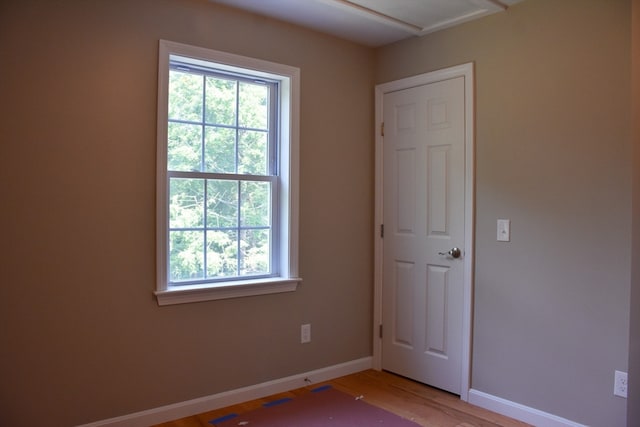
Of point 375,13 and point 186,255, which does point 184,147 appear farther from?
point 375,13

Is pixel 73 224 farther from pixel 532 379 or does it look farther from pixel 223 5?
pixel 532 379

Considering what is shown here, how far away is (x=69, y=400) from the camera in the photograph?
2439mm

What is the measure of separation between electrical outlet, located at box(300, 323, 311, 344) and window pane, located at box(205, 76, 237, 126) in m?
1.45

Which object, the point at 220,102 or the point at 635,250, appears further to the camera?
the point at 220,102

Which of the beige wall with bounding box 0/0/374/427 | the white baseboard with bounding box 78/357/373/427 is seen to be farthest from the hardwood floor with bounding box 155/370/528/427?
the beige wall with bounding box 0/0/374/427

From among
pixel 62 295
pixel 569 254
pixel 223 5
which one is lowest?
pixel 62 295

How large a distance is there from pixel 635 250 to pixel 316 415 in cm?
191

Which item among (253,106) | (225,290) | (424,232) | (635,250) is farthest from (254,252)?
(635,250)

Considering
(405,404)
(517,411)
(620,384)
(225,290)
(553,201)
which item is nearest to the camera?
(620,384)

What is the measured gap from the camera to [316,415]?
2.88 meters

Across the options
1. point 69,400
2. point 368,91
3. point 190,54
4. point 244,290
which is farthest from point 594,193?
point 69,400

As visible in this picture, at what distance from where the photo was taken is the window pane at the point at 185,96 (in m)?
2.83

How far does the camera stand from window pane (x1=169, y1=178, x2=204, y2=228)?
283 centimetres

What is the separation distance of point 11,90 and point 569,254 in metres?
2.95
